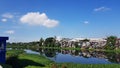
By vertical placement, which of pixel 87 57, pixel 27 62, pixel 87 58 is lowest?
pixel 27 62

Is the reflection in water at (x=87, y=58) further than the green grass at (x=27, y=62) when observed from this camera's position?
Yes

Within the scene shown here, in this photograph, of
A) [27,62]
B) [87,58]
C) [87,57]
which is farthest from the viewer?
[87,57]

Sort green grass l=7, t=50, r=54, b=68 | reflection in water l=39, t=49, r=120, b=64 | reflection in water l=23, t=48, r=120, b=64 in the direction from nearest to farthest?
1. green grass l=7, t=50, r=54, b=68
2. reflection in water l=23, t=48, r=120, b=64
3. reflection in water l=39, t=49, r=120, b=64

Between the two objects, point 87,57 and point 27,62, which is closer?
point 27,62

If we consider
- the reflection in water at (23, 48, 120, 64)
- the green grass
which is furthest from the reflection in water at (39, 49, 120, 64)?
the green grass

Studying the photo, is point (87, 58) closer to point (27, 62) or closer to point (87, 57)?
point (87, 57)

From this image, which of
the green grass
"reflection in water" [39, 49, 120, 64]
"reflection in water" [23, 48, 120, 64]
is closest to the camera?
the green grass

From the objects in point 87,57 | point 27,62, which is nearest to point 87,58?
point 87,57

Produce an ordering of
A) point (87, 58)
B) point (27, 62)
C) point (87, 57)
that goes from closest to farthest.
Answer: point (27, 62) → point (87, 58) → point (87, 57)

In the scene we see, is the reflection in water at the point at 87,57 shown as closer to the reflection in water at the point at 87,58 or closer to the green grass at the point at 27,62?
the reflection in water at the point at 87,58

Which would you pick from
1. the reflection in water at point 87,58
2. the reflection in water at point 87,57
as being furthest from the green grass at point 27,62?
the reflection in water at point 87,57

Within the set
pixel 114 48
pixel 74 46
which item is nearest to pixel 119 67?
pixel 114 48

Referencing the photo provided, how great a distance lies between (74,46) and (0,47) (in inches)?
6416

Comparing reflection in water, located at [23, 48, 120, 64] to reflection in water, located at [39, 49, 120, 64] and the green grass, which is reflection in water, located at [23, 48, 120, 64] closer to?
reflection in water, located at [39, 49, 120, 64]
